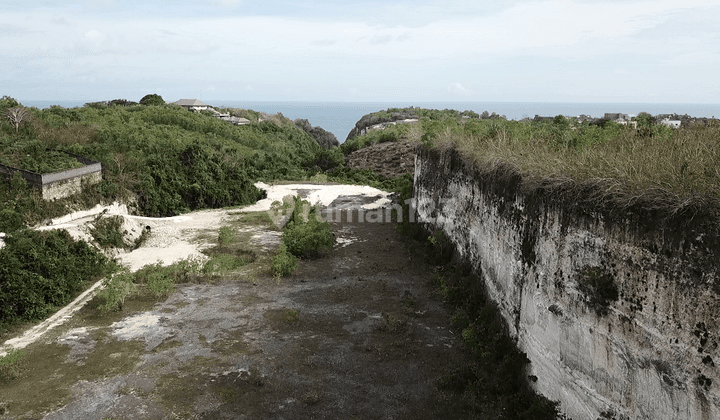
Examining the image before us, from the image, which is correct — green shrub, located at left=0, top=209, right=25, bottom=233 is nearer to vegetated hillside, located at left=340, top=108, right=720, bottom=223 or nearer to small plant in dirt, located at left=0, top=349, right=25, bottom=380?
small plant in dirt, located at left=0, top=349, right=25, bottom=380

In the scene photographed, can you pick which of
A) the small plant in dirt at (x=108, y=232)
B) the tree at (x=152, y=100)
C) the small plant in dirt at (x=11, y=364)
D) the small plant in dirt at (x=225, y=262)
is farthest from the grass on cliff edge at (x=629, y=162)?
the tree at (x=152, y=100)

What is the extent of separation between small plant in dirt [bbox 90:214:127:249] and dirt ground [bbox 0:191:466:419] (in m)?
4.40

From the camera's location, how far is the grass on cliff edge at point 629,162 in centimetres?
613

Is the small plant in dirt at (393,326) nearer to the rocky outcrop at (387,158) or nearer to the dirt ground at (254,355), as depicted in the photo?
the dirt ground at (254,355)

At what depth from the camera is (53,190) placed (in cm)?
1905

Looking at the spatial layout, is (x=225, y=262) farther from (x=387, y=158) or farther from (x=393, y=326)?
(x=387, y=158)

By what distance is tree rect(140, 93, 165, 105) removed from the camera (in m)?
54.5

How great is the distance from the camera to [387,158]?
34844mm

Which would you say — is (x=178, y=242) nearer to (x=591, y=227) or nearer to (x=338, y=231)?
(x=338, y=231)

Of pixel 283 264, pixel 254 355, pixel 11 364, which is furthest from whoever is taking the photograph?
pixel 283 264

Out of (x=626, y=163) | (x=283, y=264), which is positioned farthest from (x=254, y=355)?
(x=626, y=163)

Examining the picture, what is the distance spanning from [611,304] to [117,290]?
1127 centimetres

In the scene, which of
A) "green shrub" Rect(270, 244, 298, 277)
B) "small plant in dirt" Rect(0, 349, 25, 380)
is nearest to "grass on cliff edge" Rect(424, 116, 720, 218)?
"green shrub" Rect(270, 244, 298, 277)

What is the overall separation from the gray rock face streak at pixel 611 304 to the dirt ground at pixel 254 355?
76.3 inches
